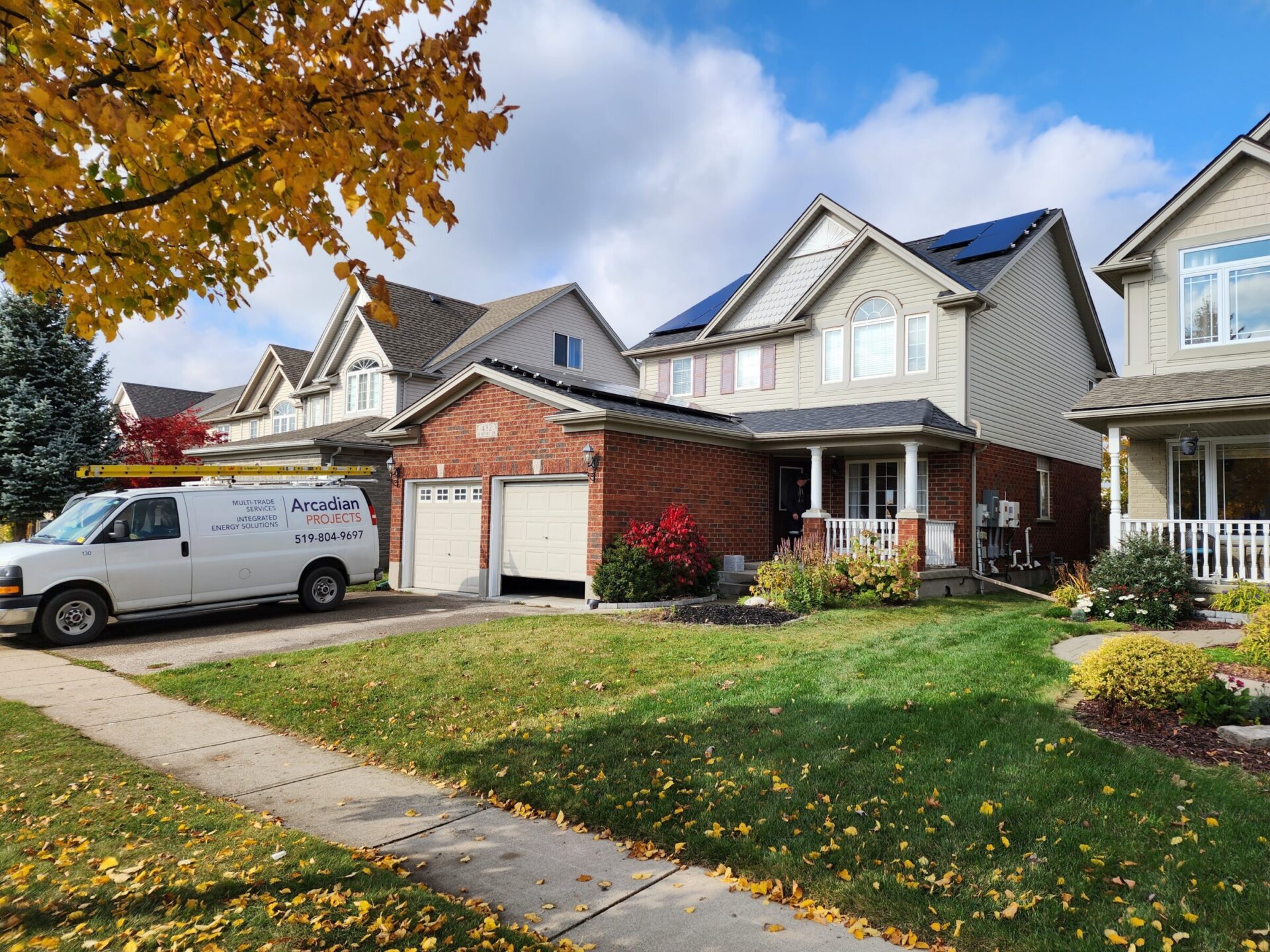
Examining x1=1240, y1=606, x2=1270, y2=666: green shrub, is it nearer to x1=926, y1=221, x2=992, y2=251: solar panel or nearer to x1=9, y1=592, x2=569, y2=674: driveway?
x1=9, y1=592, x2=569, y2=674: driveway

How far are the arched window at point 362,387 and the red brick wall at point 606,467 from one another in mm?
7527

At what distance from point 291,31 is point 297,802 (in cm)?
475

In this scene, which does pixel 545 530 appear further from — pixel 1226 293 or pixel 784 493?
pixel 1226 293

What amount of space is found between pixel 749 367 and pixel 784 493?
11.8 feet

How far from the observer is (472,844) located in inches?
181

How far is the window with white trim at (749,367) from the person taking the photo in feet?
65.7

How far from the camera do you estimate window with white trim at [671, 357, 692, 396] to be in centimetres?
2158

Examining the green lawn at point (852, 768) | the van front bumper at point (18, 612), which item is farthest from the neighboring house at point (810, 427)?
the van front bumper at point (18, 612)

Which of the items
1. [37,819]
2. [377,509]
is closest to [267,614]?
[377,509]

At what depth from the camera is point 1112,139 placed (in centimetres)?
1575

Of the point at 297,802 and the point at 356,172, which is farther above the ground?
the point at 356,172

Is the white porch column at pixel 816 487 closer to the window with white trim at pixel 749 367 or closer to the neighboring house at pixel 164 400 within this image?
the window with white trim at pixel 749 367

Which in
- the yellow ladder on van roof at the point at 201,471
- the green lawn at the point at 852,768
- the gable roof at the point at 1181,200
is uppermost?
the gable roof at the point at 1181,200

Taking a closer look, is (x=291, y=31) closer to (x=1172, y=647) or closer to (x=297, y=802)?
(x=297, y=802)
